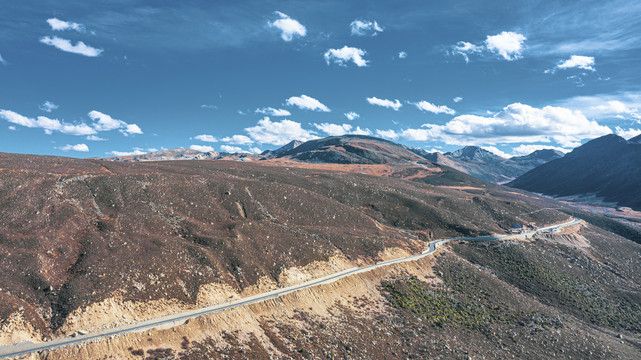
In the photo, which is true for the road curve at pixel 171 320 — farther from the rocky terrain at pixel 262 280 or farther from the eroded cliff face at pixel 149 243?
the eroded cliff face at pixel 149 243

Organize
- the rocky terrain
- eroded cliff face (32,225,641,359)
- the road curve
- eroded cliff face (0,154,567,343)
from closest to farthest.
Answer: the road curve
eroded cliff face (32,225,641,359)
the rocky terrain
eroded cliff face (0,154,567,343)

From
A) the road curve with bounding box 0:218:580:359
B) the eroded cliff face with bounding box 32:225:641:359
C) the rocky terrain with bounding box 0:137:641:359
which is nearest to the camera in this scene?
the road curve with bounding box 0:218:580:359

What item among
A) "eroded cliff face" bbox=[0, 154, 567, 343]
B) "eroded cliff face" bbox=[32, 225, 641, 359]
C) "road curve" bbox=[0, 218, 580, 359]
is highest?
"eroded cliff face" bbox=[0, 154, 567, 343]

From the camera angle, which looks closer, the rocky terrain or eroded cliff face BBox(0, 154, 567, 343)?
the rocky terrain

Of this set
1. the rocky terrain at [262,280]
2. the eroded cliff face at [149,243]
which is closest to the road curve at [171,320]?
the rocky terrain at [262,280]

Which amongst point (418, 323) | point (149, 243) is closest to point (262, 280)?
point (149, 243)

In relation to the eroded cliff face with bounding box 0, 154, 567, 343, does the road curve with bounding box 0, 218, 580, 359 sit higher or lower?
lower

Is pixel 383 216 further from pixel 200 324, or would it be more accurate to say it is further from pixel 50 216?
pixel 50 216

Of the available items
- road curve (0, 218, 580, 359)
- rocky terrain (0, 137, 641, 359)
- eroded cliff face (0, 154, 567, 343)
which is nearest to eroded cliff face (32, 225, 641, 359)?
rocky terrain (0, 137, 641, 359)

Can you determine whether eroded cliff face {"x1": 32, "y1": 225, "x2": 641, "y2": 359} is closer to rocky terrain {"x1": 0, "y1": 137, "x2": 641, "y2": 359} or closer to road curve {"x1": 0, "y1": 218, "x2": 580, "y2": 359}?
rocky terrain {"x1": 0, "y1": 137, "x2": 641, "y2": 359}

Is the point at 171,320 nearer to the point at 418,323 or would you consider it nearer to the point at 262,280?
the point at 262,280

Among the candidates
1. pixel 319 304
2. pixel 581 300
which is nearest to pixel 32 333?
pixel 319 304
